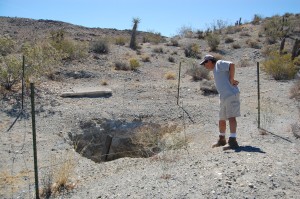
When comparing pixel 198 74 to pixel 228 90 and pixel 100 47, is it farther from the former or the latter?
pixel 228 90


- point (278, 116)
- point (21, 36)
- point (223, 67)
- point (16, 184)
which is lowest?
point (16, 184)

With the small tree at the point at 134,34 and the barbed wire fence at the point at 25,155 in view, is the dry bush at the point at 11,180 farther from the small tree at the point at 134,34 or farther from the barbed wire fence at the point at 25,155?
the small tree at the point at 134,34

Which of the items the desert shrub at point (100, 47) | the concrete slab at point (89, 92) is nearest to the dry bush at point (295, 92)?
the concrete slab at point (89, 92)

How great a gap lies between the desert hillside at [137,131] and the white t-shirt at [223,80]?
1.10 meters

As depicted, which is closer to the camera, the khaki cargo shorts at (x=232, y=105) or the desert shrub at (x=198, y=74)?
the khaki cargo shorts at (x=232, y=105)

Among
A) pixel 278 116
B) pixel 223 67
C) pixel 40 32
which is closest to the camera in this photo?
pixel 223 67

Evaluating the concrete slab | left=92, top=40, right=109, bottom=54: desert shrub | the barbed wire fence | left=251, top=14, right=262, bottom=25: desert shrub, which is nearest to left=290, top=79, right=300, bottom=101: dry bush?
the barbed wire fence

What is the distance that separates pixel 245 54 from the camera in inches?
1039

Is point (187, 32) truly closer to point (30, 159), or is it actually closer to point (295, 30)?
point (295, 30)

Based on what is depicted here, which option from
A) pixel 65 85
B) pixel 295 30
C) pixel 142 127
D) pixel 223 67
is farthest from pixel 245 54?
pixel 223 67

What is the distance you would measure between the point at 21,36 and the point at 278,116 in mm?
26257

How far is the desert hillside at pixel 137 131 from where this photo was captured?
20.1 ft

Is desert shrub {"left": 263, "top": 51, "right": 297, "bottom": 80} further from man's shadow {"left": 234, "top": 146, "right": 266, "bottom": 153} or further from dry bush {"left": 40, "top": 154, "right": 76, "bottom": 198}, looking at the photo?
dry bush {"left": 40, "top": 154, "right": 76, "bottom": 198}

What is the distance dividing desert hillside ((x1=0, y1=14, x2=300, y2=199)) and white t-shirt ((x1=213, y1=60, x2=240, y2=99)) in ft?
3.59
